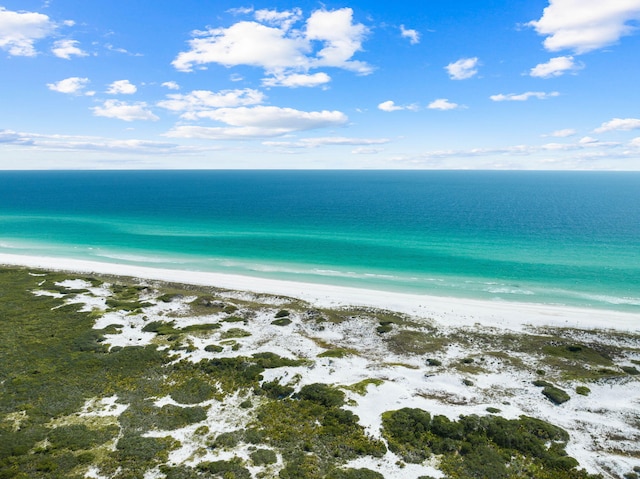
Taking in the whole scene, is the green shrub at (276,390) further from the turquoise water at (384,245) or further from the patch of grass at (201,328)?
the turquoise water at (384,245)

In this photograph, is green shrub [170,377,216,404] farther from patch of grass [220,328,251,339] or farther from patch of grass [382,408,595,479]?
patch of grass [382,408,595,479]

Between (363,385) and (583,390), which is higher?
(363,385)

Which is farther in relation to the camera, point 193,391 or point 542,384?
point 542,384

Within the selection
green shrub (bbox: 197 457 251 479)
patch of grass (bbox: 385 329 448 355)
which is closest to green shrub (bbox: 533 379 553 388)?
patch of grass (bbox: 385 329 448 355)

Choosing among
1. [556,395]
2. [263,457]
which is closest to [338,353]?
[263,457]

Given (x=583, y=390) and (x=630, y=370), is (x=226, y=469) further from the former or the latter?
(x=630, y=370)

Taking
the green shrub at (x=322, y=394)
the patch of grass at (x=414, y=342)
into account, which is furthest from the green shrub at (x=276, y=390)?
the patch of grass at (x=414, y=342)
